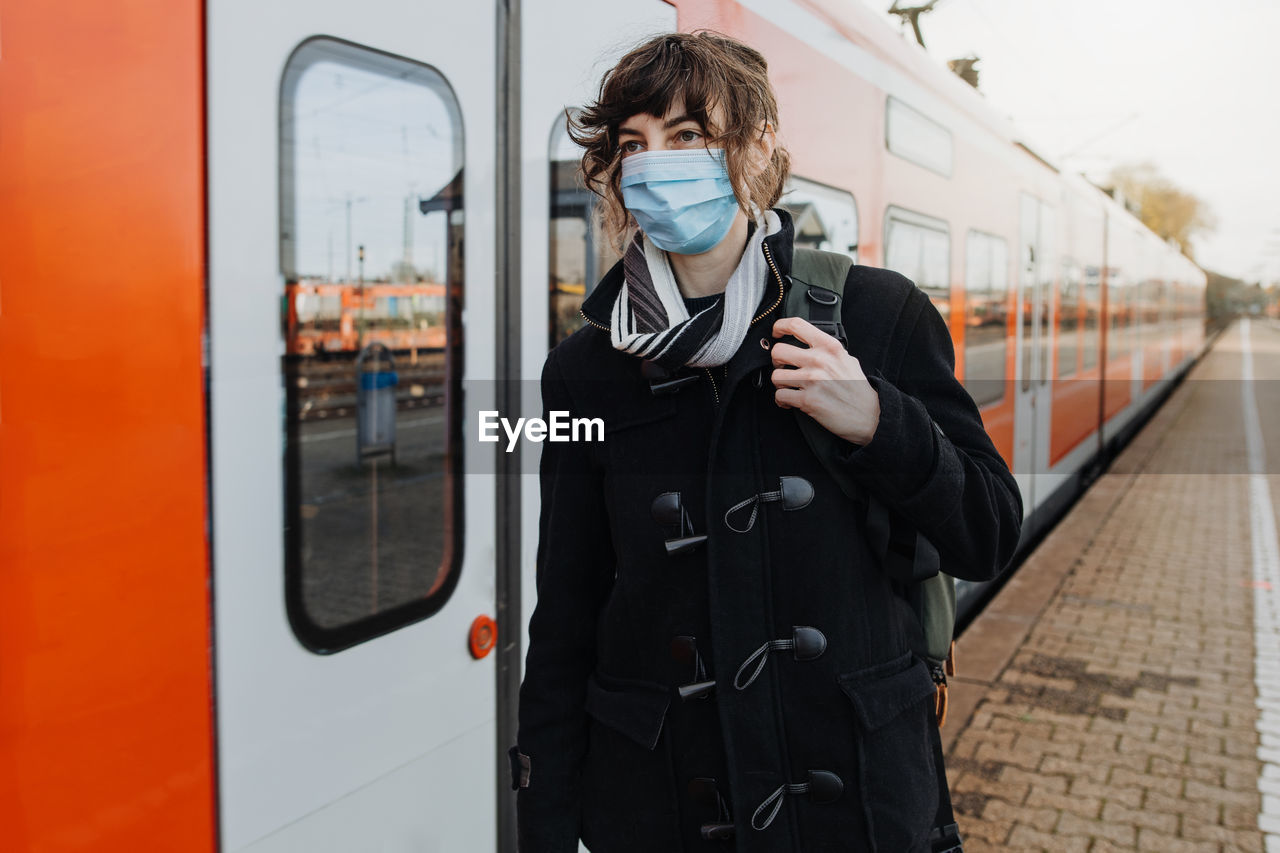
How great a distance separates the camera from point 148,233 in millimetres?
1574

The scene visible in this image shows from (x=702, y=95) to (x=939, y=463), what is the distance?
647 mm

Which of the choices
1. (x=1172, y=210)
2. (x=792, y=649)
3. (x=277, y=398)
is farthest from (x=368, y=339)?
(x=1172, y=210)

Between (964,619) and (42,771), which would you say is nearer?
(42,771)

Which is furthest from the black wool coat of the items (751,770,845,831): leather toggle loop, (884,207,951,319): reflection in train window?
(884,207,951,319): reflection in train window

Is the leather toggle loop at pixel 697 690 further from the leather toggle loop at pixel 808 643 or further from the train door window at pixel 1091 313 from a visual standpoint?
the train door window at pixel 1091 313

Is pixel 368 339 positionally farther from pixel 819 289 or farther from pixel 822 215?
pixel 822 215

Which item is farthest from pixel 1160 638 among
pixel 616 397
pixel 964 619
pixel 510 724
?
pixel 616 397

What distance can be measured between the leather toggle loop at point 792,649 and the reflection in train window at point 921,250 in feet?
10.3

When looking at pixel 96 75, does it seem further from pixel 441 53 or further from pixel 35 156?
pixel 441 53

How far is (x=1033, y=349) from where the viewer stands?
25.8 feet

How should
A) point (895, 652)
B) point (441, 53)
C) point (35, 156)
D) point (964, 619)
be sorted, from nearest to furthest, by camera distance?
point (35, 156) → point (895, 652) → point (441, 53) → point (964, 619)

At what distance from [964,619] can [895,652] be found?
217 inches

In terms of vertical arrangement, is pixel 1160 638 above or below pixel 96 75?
below

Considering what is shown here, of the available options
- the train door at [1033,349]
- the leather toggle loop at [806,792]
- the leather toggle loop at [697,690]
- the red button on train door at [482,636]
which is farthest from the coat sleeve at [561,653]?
the train door at [1033,349]
